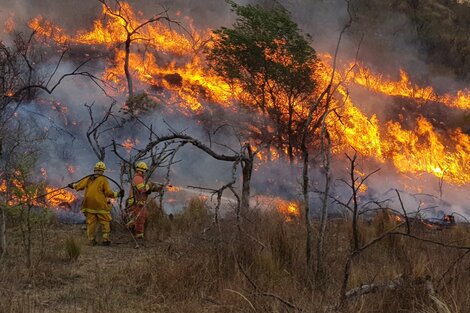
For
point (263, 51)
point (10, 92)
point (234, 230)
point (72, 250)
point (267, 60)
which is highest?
point (263, 51)

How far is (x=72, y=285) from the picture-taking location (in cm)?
484

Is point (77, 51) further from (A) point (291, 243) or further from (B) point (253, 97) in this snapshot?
(A) point (291, 243)

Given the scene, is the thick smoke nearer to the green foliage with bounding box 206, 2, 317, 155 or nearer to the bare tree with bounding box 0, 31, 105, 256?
the bare tree with bounding box 0, 31, 105, 256

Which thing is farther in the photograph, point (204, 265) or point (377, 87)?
point (377, 87)

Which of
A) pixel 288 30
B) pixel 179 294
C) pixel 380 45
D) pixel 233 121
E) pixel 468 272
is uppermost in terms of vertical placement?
pixel 380 45

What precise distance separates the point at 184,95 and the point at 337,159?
25.8 ft

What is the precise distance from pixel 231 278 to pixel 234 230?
88 centimetres

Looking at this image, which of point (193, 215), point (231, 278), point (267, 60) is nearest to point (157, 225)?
point (193, 215)

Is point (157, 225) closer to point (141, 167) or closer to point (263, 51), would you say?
point (141, 167)

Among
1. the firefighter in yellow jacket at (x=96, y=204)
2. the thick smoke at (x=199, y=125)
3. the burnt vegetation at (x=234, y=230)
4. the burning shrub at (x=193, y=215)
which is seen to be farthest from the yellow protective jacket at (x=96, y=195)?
the burning shrub at (x=193, y=215)

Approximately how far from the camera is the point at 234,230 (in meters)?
5.36

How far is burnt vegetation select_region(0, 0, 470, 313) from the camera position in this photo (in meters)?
3.59

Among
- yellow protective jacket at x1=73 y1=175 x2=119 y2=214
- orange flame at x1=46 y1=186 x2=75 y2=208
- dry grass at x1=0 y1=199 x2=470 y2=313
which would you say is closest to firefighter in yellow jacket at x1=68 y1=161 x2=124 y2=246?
yellow protective jacket at x1=73 y1=175 x2=119 y2=214

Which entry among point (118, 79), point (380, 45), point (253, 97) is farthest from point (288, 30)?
point (380, 45)
